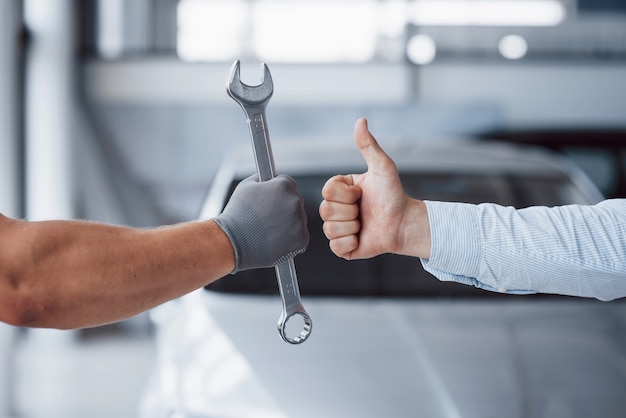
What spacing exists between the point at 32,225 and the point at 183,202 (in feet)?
14.0

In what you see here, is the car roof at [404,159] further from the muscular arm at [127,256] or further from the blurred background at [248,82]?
the blurred background at [248,82]

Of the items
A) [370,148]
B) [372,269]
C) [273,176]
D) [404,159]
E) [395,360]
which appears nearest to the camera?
[273,176]

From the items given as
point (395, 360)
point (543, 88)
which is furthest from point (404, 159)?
point (543, 88)

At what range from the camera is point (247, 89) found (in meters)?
1.11

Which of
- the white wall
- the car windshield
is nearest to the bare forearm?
the car windshield

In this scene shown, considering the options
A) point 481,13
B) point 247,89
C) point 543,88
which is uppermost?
point 481,13

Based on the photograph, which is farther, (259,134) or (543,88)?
(543,88)

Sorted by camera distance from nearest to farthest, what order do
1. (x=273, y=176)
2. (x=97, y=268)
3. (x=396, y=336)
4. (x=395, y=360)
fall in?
(x=97, y=268)
(x=273, y=176)
(x=395, y=360)
(x=396, y=336)

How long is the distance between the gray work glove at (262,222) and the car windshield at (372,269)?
31.5 inches

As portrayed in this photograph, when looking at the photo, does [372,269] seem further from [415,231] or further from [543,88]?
[543,88]

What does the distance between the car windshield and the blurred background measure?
7.53 ft

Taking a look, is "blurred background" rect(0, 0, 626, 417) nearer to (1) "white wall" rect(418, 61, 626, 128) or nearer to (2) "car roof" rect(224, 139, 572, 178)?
(1) "white wall" rect(418, 61, 626, 128)

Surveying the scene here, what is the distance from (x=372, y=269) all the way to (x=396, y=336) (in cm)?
33

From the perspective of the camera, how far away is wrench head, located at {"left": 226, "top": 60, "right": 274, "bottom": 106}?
3.55 ft
